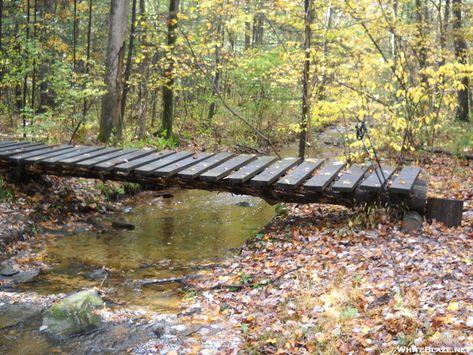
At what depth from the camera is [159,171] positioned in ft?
24.6

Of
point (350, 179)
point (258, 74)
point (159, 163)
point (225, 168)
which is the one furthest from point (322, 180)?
point (258, 74)

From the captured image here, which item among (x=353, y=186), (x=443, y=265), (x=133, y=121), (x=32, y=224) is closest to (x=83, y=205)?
(x=32, y=224)

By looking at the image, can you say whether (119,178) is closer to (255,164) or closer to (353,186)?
(255,164)

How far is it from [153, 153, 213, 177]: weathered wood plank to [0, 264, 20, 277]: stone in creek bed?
2.54 meters

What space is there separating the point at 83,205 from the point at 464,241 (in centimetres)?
717

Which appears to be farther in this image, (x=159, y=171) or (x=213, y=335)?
(x=159, y=171)

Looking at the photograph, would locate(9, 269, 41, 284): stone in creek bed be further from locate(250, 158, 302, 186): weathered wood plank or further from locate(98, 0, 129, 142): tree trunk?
locate(98, 0, 129, 142): tree trunk

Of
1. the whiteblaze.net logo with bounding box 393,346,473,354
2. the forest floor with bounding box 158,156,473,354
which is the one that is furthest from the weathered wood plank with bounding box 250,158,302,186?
the whiteblaze.net logo with bounding box 393,346,473,354

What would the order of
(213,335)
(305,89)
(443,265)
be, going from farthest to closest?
1. (305,89)
2. (443,265)
3. (213,335)

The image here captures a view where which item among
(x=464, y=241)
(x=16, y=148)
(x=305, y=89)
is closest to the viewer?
(x=464, y=241)

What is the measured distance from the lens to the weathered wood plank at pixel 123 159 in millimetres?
7852

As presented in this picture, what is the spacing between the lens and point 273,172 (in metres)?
7.44

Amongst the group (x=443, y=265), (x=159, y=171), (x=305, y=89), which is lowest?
(x=443, y=265)

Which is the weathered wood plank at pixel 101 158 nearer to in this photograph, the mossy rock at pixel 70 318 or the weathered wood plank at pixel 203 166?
the weathered wood plank at pixel 203 166
